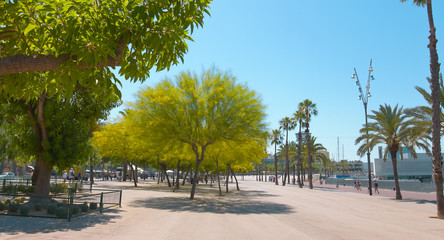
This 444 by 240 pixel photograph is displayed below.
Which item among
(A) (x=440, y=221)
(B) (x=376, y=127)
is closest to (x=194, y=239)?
(A) (x=440, y=221)

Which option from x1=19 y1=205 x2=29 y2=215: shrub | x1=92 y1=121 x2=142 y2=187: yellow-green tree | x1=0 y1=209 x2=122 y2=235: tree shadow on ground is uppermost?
x1=92 y1=121 x2=142 y2=187: yellow-green tree

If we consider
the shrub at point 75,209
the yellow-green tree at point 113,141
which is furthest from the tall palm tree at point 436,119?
the yellow-green tree at point 113,141

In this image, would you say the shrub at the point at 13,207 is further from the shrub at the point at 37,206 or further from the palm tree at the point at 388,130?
the palm tree at the point at 388,130

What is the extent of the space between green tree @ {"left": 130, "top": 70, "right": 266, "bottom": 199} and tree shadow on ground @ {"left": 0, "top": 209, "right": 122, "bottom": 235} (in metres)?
9.97

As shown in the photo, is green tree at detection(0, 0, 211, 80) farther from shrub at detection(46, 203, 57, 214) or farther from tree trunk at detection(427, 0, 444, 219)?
tree trunk at detection(427, 0, 444, 219)

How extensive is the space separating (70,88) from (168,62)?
1515 mm

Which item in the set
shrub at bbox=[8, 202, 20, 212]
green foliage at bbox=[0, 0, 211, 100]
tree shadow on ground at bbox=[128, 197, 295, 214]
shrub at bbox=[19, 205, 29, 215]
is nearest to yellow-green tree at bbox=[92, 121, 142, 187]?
tree shadow on ground at bbox=[128, 197, 295, 214]

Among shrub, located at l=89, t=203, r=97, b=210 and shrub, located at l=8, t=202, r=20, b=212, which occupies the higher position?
shrub, located at l=8, t=202, r=20, b=212

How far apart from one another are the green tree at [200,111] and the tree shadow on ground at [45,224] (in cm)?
997

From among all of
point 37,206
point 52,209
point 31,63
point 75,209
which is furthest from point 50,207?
point 31,63

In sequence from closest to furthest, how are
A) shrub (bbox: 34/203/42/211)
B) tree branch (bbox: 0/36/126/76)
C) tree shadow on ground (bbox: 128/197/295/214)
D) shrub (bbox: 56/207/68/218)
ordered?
tree branch (bbox: 0/36/126/76) → shrub (bbox: 56/207/68/218) → shrub (bbox: 34/203/42/211) → tree shadow on ground (bbox: 128/197/295/214)

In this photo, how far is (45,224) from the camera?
11.4 meters

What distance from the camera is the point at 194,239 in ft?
31.7

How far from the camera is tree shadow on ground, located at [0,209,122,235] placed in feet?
33.7
